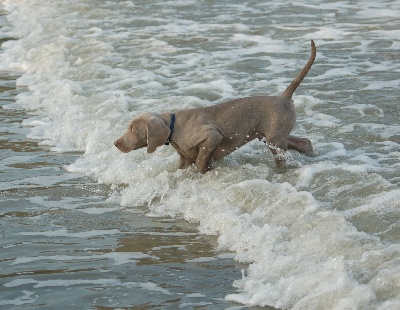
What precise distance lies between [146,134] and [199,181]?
0.62 meters

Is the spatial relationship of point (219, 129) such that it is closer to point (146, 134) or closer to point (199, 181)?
point (199, 181)

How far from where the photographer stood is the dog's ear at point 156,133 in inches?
293

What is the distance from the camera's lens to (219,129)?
7680 millimetres

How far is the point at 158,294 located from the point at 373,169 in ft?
9.00

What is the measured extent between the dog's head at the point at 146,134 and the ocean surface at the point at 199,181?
1.29 ft

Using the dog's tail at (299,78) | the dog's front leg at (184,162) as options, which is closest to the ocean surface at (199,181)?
the dog's front leg at (184,162)

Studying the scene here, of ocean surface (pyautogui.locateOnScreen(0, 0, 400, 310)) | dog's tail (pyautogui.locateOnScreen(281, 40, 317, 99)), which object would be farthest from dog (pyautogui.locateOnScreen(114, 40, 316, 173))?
ocean surface (pyautogui.locateOnScreen(0, 0, 400, 310))

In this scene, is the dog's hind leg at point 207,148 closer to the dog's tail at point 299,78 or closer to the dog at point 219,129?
the dog at point 219,129

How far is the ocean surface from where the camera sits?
532cm

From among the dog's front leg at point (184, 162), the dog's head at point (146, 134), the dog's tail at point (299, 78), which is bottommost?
the dog's front leg at point (184, 162)

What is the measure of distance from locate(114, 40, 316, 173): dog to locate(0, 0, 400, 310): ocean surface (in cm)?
17

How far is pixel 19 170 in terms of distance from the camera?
27.2 ft

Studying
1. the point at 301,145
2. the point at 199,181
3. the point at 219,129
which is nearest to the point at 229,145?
the point at 219,129

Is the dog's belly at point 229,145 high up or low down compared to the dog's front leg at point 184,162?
up
